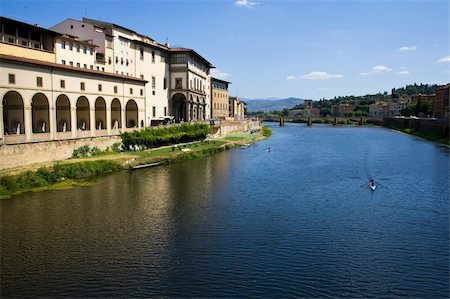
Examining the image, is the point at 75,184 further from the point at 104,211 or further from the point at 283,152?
the point at 283,152

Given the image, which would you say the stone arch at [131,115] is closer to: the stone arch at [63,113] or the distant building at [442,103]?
the stone arch at [63,113]

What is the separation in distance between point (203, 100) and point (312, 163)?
3399 centimetres

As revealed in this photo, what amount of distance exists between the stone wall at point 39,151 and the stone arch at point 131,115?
10.0m

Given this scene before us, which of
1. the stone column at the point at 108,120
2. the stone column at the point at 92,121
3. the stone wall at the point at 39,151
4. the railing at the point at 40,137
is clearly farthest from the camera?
the stone column at the point at 108,120

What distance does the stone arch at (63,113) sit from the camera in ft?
124

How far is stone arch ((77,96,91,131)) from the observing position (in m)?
40.8

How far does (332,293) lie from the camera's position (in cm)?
1348

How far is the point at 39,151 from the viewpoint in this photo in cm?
3222

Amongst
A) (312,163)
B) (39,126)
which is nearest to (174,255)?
(39,126)

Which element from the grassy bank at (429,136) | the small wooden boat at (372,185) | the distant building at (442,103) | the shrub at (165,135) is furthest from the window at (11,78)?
the distant building at (442,103)

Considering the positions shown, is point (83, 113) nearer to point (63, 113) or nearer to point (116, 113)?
point (63, 113)

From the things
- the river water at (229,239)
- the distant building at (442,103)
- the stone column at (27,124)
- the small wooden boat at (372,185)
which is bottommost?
the river water at (229,239)

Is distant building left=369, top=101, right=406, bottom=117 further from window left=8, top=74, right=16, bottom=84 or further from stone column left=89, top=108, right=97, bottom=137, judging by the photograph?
window left=8, top=74, right=16, bottom=84

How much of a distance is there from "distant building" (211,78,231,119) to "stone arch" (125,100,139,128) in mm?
40384
